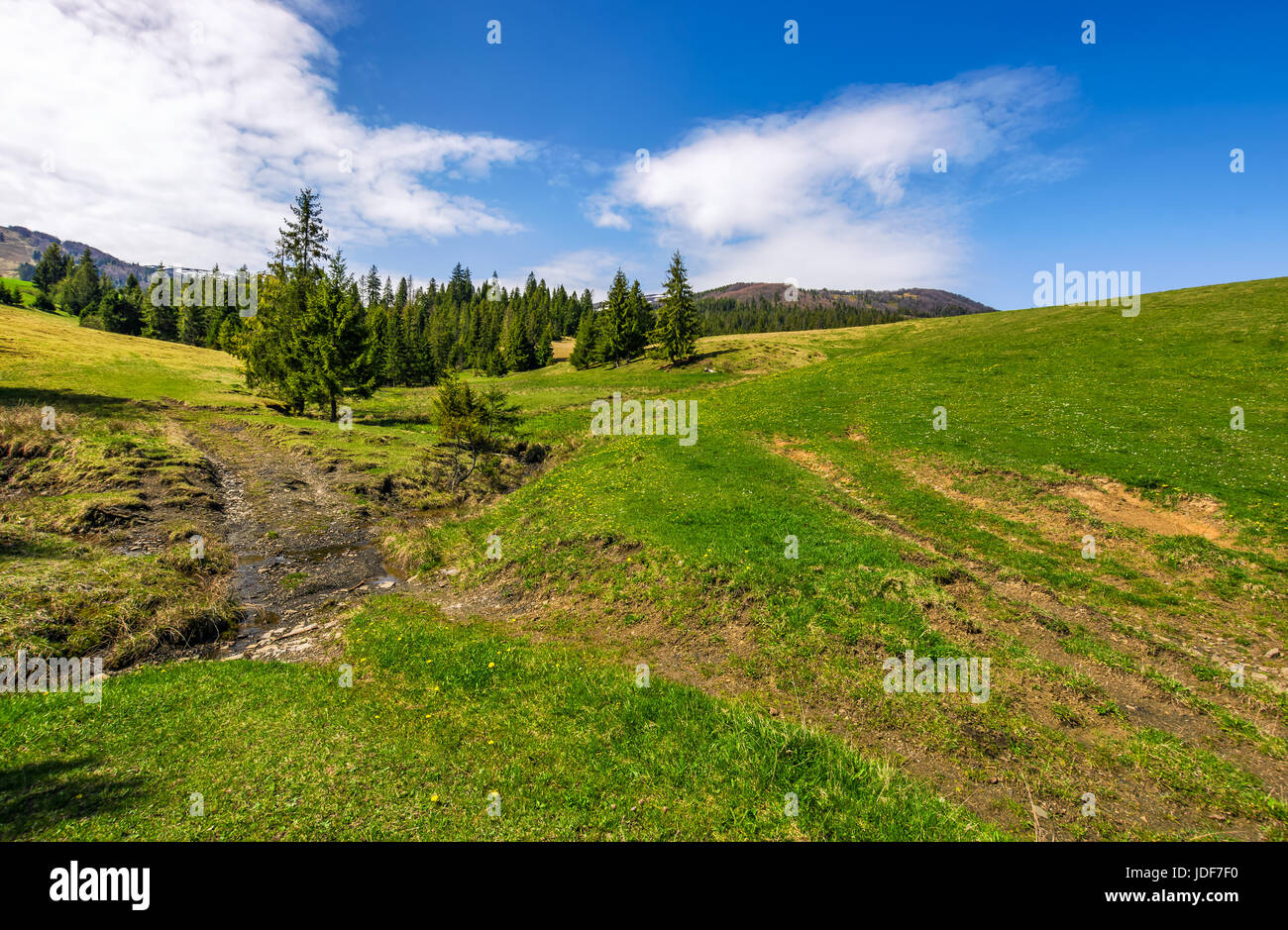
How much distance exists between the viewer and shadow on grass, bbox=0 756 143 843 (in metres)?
6.91

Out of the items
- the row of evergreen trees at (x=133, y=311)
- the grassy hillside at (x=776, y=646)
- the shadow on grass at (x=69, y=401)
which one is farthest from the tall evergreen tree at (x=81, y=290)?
the grassy hillside at (x=776, y=646)

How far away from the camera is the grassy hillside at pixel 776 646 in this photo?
7.88 m

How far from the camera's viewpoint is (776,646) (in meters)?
12.8

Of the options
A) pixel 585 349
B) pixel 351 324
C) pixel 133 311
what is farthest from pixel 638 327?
pixel 133 311

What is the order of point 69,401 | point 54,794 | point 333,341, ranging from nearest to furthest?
1. point 54,794
2. point 69,401
3. point 333,341

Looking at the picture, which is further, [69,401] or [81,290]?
[81,290]

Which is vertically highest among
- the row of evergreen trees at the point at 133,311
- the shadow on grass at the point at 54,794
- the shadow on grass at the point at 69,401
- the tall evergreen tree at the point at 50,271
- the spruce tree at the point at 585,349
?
the tall evergreen tree at the point at 50,271

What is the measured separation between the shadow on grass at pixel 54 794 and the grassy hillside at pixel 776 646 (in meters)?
0.05

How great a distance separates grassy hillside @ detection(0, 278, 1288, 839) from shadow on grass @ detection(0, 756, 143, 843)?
0.05 m

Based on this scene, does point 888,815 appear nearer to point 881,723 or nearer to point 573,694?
point 881,723

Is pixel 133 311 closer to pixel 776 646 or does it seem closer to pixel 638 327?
pixel 638 327

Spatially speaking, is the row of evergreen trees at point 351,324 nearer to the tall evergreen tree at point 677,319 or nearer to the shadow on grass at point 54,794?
the tall evergreen tree at point 677,319

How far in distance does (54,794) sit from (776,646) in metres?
13.7
